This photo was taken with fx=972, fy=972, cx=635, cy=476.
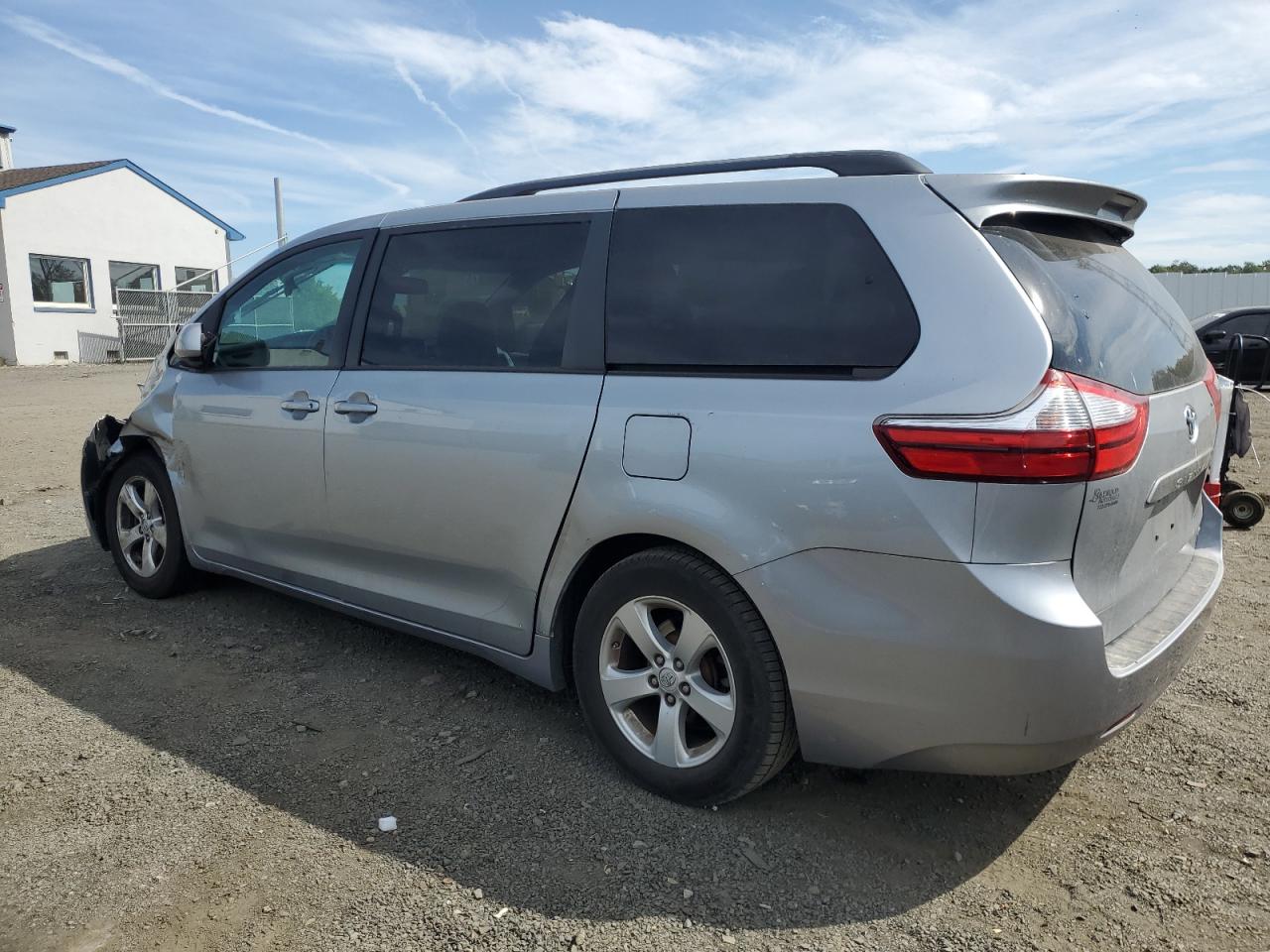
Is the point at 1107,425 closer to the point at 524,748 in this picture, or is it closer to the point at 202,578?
the point at 524,748

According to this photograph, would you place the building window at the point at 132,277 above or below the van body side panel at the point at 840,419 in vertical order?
Result: above

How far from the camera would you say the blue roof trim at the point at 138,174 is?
983 inches

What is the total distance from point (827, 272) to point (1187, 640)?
4.81ft

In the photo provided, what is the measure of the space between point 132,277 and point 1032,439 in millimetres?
31462

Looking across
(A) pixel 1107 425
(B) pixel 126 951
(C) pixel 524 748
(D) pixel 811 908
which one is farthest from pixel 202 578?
(A) pixel 1107 425

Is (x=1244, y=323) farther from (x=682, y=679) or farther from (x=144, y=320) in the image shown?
(x=144, y=320)

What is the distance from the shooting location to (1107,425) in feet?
7.58

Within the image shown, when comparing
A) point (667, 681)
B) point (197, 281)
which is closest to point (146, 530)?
point (667, 681)

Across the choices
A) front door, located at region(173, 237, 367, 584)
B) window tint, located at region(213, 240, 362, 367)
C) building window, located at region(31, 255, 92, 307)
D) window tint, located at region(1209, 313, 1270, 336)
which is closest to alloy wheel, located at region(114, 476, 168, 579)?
front door, located at region(173, 237, 367, 584)

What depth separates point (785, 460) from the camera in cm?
253

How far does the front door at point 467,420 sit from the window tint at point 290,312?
250 mm

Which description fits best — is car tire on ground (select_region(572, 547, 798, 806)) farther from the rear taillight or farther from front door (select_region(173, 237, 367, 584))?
front door (select_region(173, 237, 367, 584))

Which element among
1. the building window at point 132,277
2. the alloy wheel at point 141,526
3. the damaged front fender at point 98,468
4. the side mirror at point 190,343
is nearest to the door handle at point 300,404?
the side mirror at point 190,343

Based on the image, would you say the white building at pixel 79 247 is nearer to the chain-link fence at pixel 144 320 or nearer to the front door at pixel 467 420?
the chain-link fence at pixel 144 320
